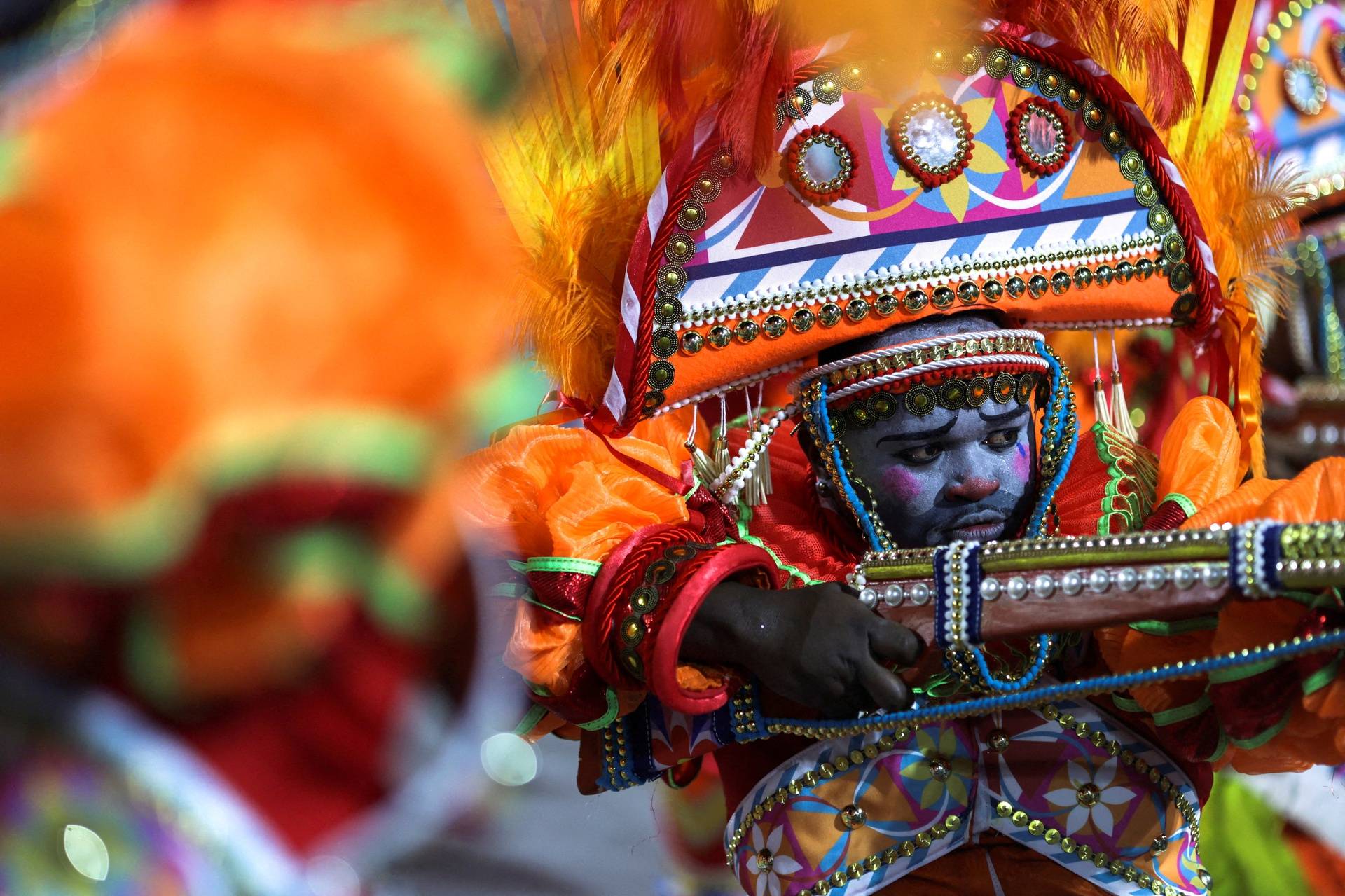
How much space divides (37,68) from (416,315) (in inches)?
9.4

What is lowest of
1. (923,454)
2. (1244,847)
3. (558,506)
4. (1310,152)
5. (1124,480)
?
(1244,847)

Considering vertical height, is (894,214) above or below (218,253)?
below

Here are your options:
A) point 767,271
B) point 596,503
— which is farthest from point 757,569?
point 767,271

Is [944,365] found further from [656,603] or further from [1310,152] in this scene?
[1310,152]

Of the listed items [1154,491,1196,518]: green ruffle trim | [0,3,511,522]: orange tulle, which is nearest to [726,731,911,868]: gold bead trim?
[1154,491,1196,518]: green ruffle trim

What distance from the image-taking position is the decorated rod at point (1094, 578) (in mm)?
1538

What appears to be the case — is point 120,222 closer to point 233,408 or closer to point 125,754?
point 233,408

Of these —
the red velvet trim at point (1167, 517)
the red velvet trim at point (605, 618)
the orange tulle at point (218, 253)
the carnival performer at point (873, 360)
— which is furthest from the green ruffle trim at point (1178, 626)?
the orange tulle at point (218, 253)

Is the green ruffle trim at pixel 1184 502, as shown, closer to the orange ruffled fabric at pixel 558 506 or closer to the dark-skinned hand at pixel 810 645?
the dark-skinned hand at pixel 810 645

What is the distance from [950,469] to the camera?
2.00m

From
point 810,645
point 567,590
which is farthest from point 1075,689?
point 567,590

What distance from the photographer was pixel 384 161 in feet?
2.59

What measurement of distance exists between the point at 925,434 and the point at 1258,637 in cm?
51

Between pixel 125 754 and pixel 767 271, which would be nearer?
pixel 125 754
